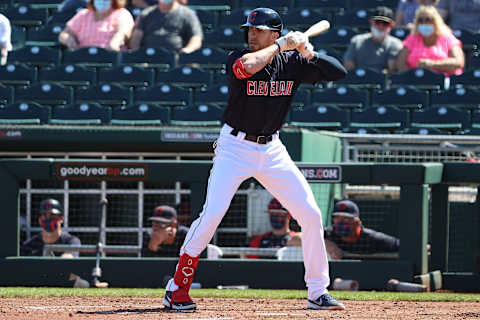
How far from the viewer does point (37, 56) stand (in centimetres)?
1195

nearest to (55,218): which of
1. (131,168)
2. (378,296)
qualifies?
(131,168)

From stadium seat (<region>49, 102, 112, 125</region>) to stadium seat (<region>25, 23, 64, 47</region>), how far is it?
237 cm

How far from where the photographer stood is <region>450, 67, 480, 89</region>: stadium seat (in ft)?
33.8

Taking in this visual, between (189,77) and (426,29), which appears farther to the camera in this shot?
(189,77)

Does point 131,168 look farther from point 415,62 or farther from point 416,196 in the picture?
point 415,62

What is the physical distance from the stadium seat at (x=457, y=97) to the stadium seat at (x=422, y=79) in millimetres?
253

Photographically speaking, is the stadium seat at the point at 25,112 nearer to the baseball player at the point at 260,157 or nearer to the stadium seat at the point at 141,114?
the stadium seat at the point at 141,114

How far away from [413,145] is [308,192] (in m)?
3.84

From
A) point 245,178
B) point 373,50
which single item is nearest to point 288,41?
point 245,178

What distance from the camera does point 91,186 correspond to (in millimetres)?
8055

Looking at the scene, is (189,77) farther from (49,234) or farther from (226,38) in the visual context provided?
(49,234)

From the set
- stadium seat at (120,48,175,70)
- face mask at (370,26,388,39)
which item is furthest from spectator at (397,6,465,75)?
stadium seat at (120,48,175,70)

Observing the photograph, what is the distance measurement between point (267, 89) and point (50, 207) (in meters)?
2.79

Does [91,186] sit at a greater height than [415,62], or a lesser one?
lesser
